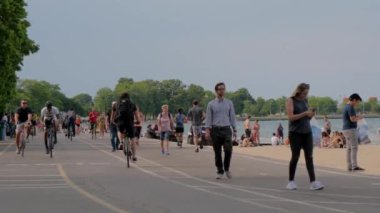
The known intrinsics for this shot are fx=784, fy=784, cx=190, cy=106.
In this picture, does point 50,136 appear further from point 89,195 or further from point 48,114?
point 89,195

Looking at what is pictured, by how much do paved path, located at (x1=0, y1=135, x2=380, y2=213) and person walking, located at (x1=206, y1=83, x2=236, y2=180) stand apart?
376 millimetres

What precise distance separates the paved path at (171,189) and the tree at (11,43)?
2377 cm

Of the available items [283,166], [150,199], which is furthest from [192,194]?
[283,166]

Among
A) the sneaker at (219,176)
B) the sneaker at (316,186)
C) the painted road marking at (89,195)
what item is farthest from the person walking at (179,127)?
the sneaker at (316,186)

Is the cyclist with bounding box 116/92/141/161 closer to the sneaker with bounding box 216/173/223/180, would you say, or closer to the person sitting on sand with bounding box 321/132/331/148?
the sneaker with bounding box 216/173/223/180

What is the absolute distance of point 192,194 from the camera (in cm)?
1273

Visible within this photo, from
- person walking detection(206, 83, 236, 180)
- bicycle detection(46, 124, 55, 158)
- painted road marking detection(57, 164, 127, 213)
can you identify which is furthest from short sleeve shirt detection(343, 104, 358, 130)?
bicycle detection(46, 124, 55, 158)

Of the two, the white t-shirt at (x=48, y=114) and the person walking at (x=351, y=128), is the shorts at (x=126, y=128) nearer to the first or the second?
the white t-shirt at (x=48, y=114)

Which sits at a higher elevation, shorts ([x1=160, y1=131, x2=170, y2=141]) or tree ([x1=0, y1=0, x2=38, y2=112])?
tree ([x1=0, y1=0, x2=38, y2=112])

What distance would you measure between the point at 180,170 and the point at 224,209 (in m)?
7.66

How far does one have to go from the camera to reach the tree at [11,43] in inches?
1703

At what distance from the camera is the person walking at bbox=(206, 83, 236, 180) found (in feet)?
52.1

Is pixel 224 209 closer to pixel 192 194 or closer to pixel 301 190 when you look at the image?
pixel 192 194

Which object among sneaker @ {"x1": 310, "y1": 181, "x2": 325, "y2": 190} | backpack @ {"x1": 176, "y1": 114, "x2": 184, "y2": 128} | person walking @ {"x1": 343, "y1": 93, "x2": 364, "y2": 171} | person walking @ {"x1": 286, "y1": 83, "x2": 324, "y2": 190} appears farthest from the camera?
backpack @ {"x1": 176, "y1": 114, "x2": 184, "y2": 128}
